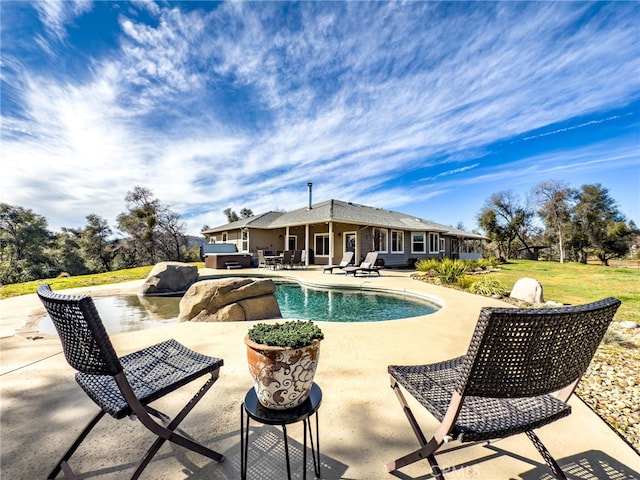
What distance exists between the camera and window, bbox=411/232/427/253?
19.7m

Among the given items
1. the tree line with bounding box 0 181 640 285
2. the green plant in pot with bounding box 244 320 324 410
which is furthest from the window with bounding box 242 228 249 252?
the green plant in pot with bounding box 244 320 324 410

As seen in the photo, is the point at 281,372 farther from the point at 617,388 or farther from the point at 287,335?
the point at 617,388

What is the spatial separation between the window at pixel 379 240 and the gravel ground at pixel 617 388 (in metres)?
13.7

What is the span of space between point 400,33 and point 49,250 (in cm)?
2822

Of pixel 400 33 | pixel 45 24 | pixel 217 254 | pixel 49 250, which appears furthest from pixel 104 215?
pixel 400 33

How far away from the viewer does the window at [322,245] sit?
1856 cm

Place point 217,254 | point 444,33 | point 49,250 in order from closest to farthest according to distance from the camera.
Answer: point 444,33 → point 217,254 → point 49,250

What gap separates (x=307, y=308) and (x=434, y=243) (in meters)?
16.9

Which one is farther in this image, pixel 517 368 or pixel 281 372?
pixel 281 372

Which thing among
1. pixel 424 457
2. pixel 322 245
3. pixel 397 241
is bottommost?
pixel 424 457

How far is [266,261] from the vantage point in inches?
681

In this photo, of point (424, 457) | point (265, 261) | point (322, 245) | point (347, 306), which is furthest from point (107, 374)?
point (322, 245)

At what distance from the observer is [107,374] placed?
1342mm

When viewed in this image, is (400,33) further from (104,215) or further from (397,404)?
(104,215)
